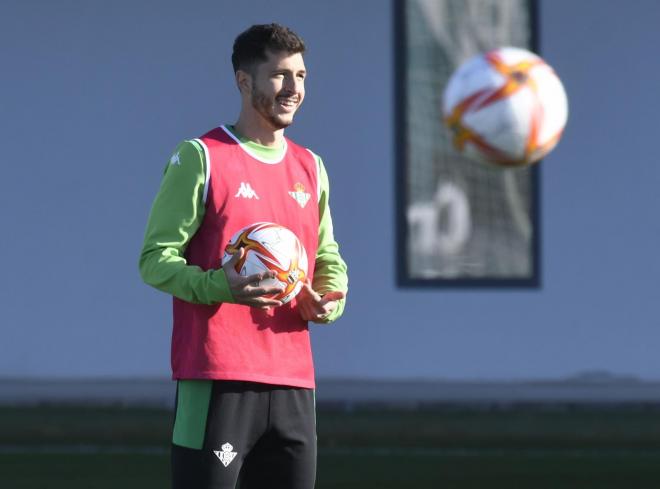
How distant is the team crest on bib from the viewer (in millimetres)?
4090

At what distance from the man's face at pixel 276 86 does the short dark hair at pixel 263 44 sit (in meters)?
0.02

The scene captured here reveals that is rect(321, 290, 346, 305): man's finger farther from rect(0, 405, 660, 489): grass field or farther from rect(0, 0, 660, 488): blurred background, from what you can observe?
rect(0, 0, 660, 488): blurred background

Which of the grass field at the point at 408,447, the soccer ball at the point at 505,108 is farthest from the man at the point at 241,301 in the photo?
the soccer ball at the point at 505,108

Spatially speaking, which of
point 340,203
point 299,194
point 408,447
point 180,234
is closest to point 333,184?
point 340,203

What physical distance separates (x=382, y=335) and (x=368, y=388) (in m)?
0.43

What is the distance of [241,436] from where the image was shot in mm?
3914

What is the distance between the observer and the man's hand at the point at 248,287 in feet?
12.4

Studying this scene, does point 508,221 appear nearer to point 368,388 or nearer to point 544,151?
point 368,388

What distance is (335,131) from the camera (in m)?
11.2

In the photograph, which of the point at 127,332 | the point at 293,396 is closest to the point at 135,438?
the point at 127,332

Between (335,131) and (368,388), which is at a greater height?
(335,131)

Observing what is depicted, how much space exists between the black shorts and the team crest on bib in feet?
1.77

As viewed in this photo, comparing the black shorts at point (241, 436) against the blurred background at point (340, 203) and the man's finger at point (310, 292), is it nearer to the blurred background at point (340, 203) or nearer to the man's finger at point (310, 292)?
the man's finger at point (310, 292)

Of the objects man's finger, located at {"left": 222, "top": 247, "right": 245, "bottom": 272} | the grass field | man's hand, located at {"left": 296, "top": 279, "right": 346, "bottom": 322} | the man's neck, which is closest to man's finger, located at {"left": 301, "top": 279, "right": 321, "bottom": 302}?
man's hand, located at {"left": 296, "top": 279, "right": 346, "bottom": 322}
